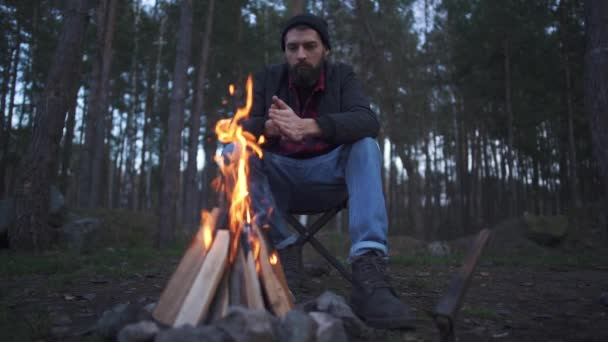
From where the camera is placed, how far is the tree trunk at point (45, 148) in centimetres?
→ 607

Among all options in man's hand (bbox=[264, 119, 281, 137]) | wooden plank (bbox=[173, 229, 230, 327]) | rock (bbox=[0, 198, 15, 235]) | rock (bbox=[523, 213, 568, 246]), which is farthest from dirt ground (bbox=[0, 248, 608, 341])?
rock (bbox=[523, 213, 568, 246])

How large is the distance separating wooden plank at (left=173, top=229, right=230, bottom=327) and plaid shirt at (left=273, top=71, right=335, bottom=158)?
37.7 inches

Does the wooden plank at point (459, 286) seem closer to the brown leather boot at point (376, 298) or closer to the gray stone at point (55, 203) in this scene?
the brown leather boot at point (376, 298)

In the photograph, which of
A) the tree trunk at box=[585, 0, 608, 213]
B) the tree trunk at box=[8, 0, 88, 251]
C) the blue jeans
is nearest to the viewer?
the blue jeans

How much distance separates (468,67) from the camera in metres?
16.8

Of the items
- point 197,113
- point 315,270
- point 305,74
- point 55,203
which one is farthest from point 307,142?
point 197,113

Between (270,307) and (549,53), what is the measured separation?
16.9 metres

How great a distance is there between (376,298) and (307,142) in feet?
3.49

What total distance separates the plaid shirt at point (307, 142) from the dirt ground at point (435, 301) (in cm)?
103

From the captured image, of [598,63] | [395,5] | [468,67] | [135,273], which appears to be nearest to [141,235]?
[135,273]

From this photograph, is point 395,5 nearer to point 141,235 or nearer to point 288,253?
point 141,235

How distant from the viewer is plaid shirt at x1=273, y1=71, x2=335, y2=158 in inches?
107

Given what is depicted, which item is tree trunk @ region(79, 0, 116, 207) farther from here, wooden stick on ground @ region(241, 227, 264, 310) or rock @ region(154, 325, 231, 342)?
rock @ region(154, 325, 231, 342)

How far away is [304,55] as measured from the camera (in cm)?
279
